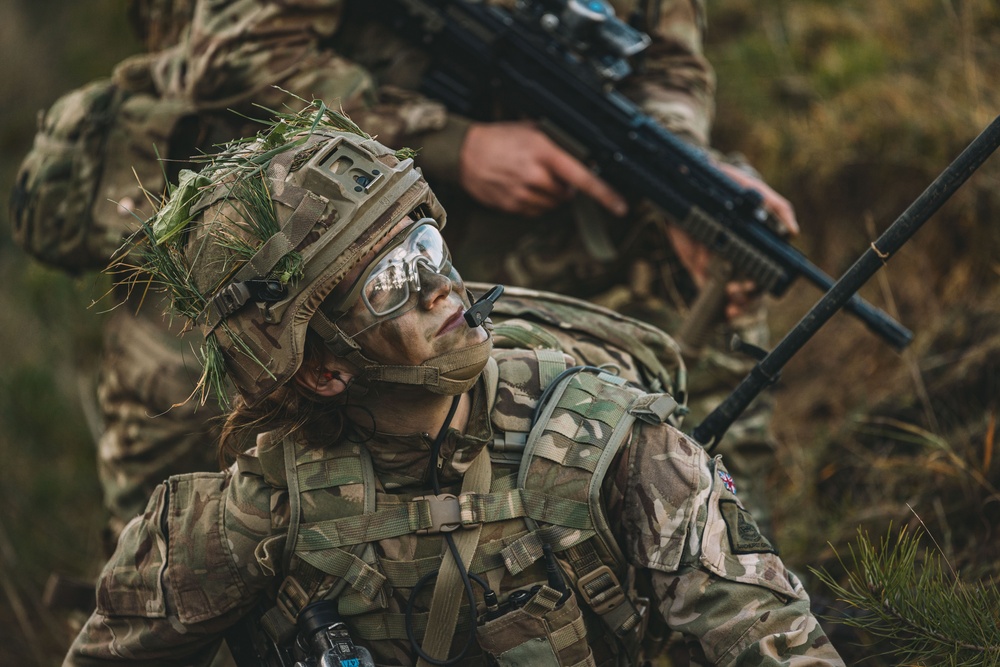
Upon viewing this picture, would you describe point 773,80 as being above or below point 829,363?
above

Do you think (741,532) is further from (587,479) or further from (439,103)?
(439,103)

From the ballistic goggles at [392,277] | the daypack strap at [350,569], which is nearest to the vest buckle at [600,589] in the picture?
the daypack strap at [350,569]

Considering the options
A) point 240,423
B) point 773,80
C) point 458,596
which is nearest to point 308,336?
point 240,423

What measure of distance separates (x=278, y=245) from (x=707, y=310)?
2213 millimetres

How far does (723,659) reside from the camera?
229 centimetres

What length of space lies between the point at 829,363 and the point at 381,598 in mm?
3720

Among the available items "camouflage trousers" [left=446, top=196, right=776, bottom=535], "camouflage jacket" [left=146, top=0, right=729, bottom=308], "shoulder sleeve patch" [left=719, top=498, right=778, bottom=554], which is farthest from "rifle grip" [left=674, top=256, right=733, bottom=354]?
"shoulder sleeve patch" [left=719, top=498, right=778, bottom=554]

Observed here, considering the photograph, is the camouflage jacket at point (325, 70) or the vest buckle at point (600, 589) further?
the camouflage jacket at point (325, 70)

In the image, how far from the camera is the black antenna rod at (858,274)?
236 cm

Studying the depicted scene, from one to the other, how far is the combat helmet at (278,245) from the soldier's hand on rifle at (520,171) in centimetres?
168

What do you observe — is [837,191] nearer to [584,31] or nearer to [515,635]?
[584,31]

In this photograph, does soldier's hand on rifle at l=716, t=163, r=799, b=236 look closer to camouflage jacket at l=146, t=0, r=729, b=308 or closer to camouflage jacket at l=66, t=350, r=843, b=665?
camouflage jacket at l=146, t=0, r=729, b=308

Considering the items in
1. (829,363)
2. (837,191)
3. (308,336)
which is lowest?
(829,363)

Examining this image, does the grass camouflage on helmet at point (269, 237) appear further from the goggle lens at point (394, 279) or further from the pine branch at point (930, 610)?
the pine branch at point (930, 610)
